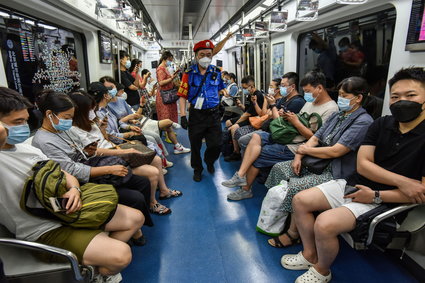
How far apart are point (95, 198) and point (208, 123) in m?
2.23

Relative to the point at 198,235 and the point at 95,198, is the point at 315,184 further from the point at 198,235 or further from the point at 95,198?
the point at 95,198

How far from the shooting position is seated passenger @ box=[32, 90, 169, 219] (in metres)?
1.90

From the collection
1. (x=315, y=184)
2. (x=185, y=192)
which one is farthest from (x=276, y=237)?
(x=185, y=192)

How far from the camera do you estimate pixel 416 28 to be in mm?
2334

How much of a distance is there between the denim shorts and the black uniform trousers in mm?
902

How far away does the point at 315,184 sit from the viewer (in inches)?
88.0

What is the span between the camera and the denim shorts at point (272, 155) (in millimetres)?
2885

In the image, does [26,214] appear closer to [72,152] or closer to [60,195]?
[60,195]

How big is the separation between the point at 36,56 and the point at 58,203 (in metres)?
2.56

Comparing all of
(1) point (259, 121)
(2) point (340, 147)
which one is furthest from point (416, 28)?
(1) point (259, 121)

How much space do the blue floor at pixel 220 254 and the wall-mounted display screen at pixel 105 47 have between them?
11.0ft

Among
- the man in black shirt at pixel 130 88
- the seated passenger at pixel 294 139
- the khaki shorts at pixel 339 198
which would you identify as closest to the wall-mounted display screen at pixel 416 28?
the seated passenger at pixel 294 139

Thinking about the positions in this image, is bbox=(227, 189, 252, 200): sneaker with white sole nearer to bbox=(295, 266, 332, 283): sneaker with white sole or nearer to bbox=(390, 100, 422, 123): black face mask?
bbox=(295, 266, 332, 283): sneaker with white sole

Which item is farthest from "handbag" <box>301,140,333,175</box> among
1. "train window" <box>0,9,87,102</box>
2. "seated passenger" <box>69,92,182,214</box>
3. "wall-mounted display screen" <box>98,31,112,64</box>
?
"wall-mounted display screen" <box>98,31,112,64</box>
